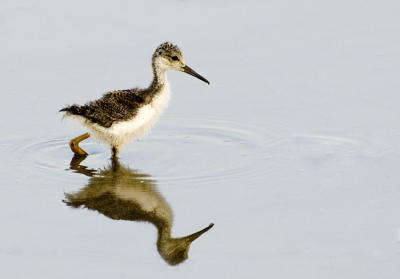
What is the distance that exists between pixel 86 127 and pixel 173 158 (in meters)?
1.01

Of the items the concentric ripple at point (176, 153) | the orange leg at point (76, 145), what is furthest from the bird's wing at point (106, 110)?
the concentric ripple at point (176, 153)

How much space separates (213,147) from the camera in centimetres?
929

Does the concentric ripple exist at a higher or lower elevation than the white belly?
lower

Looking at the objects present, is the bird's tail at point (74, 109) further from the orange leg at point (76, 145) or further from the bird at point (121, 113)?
the orange leg at point (76, 145)

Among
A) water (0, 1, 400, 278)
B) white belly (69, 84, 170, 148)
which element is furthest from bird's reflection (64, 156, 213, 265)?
white belly (69, 84, 170, 148)

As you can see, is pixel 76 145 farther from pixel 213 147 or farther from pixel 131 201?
pixel 131 201

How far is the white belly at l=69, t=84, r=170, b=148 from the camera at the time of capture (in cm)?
897

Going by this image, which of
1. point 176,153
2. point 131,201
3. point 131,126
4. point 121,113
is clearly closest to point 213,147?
point 176,153

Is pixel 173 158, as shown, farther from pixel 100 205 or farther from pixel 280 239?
pixel 280 239

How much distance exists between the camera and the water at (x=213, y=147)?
6.65 m

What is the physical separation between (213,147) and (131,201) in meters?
1.71

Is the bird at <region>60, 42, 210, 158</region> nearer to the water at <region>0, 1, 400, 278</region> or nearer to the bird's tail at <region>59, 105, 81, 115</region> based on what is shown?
the bird's tail at <region>59, 105, 81, 115</region>

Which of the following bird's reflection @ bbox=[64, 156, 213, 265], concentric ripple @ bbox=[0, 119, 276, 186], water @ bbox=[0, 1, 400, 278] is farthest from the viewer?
concentric ripple @ bbox=[0, 119, 276, 186]

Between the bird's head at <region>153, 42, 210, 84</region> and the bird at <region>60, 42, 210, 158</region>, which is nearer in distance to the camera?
the bird at <region>60, 42, 210, 158</region>
